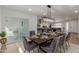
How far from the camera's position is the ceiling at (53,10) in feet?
6.64

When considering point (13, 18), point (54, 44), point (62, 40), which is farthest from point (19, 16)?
point (62, 40)

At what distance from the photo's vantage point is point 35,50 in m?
2.16

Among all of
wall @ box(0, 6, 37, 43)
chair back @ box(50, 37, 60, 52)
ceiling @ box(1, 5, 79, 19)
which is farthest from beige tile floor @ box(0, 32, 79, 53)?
ceiling @ box(1, 5, 79, 19)

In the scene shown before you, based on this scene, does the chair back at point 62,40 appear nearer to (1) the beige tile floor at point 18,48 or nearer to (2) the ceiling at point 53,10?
(1) the beige tile floor at point 18,48

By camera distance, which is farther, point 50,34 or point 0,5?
point 50,34

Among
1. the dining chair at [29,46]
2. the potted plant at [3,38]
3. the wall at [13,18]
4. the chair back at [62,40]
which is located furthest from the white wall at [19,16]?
the chair back at [62,40]

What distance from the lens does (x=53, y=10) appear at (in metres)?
2.08

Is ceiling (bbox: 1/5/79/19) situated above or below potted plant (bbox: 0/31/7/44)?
above

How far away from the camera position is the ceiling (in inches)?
79.7

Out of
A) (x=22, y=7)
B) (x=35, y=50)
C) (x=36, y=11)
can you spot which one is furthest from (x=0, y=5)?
(x=35, y=50)

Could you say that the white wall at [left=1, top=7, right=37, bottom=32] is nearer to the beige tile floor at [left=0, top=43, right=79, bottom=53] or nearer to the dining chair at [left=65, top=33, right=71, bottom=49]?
the beige tile floor at [left=0, top=43, right=79, bottom=53]
